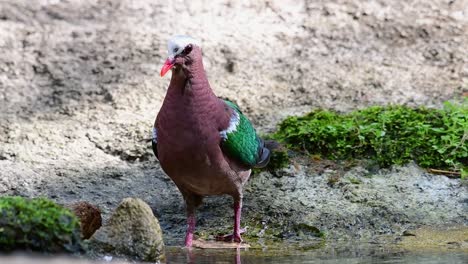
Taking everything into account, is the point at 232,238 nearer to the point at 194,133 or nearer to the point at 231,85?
the point at 194,133

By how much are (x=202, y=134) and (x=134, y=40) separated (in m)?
3.57

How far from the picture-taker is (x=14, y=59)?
350 inches

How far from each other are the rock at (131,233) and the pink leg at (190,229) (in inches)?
37.6

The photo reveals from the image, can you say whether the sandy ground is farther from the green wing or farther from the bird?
the bird

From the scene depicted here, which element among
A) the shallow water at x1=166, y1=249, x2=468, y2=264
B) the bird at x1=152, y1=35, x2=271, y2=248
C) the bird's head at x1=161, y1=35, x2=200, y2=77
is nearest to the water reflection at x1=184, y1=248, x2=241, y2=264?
the shallow water at x1=166, y1=249, x2=468, y2=264

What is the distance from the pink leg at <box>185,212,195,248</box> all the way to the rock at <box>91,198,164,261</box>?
0.95 m

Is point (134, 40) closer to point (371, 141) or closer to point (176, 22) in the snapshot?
point (176, 22)

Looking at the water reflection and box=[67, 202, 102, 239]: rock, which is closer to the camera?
the water reflection

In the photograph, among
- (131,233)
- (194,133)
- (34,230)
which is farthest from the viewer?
(194,133)

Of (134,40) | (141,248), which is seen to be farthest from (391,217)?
(134,40)

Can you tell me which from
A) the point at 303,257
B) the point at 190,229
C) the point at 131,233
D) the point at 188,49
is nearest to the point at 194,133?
the point at 188,49

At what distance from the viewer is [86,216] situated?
18.7ft

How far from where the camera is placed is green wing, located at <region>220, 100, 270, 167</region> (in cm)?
612

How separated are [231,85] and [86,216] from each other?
10.7 ft
